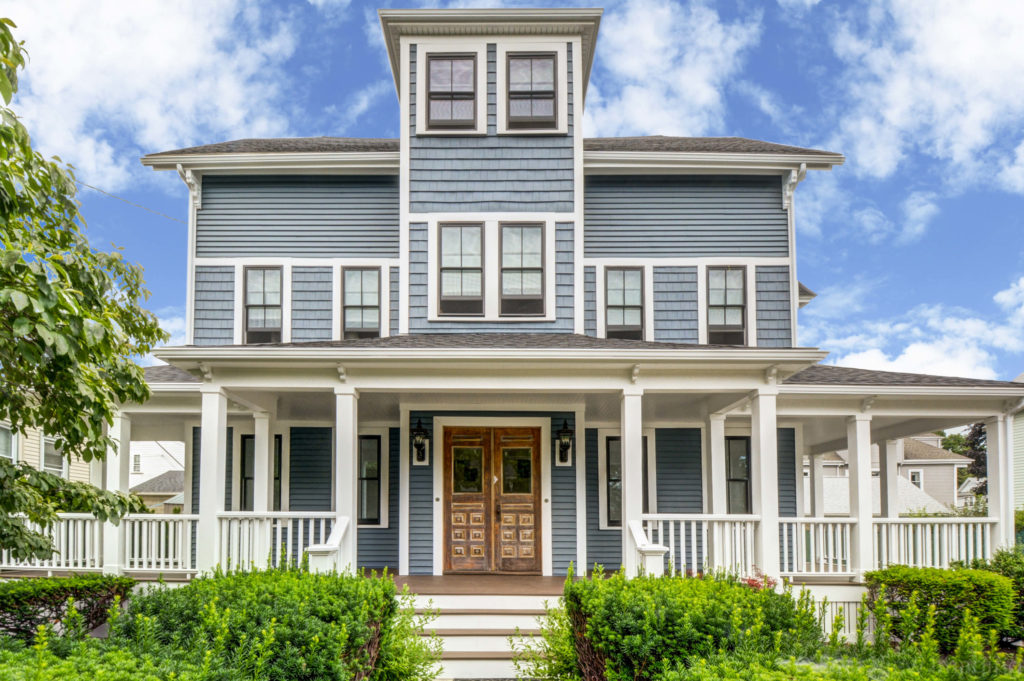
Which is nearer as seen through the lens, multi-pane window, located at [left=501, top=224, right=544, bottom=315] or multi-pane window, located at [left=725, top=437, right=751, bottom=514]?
multi-pane window, located at [left=501, top=224, right=544, bottom=315]

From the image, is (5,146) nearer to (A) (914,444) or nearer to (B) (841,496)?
(B) (841,496)

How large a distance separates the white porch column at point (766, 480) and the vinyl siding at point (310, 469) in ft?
21.3

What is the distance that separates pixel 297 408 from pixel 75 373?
6.70 metres

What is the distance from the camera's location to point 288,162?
12.5 m

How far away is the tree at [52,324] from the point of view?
4.75 metres

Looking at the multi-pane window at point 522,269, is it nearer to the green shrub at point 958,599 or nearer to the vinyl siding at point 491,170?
the vinyl siding at point 491,170

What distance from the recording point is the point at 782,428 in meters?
13.1

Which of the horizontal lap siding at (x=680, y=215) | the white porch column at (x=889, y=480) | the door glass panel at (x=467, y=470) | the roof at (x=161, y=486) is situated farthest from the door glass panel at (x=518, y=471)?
the roof at (x=161, y=486)

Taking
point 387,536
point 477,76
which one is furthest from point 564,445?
point 477,76

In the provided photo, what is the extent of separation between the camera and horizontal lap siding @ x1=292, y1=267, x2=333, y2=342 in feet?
41.7

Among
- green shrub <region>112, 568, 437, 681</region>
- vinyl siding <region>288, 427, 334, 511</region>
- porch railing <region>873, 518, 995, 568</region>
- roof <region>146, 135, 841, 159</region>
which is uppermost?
roof <region>146, 135, 841, 159</region>

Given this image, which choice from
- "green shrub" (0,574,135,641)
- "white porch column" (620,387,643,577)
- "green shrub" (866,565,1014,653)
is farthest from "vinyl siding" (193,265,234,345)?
"green shrub" (866,565,1014,653)

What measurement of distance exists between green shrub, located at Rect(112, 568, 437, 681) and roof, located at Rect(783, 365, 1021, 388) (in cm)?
741

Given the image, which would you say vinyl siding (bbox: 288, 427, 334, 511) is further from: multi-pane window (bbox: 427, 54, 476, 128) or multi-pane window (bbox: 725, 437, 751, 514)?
multi-pane window (bbox: 725, 437, 751, 514)
